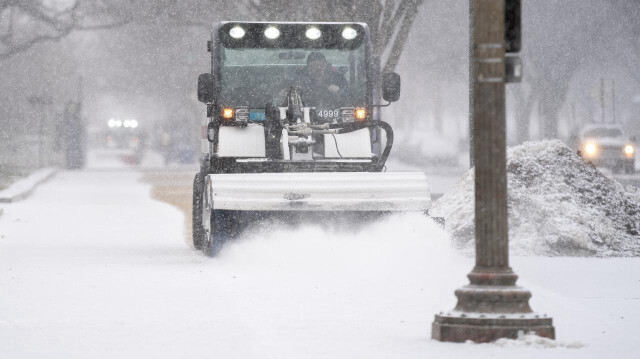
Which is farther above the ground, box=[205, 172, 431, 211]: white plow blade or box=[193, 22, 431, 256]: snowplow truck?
box=[193, 22, 431, 256]: snowplow truck

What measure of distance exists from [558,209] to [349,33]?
3113 mm

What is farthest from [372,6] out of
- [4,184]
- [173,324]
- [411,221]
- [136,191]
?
[173,324]

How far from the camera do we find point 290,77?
16391 mm

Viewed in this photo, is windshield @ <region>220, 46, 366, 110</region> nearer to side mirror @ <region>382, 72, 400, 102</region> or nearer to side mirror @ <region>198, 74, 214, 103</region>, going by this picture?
side mirror @ <region>198, 74, 214, 103</region>

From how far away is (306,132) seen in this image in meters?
15.8

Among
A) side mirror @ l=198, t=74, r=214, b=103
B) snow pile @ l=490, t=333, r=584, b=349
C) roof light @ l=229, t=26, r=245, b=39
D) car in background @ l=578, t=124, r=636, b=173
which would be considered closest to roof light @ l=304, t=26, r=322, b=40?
roof light @ l=229, t=26, r=245, b=39

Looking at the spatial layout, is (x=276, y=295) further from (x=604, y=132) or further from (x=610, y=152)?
(x=604, y=132)

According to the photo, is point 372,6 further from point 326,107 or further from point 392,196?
point 392,196

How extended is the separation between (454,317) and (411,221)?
6.23 meters

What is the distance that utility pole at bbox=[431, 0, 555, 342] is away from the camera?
29.1 feet

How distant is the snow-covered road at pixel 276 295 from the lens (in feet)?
28.4

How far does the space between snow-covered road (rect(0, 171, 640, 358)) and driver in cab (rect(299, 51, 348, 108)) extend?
1.81 m

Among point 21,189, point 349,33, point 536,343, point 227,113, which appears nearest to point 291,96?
point 227,113

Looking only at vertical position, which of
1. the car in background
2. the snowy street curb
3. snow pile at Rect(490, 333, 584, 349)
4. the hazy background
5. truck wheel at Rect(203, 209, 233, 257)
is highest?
the hazy background
